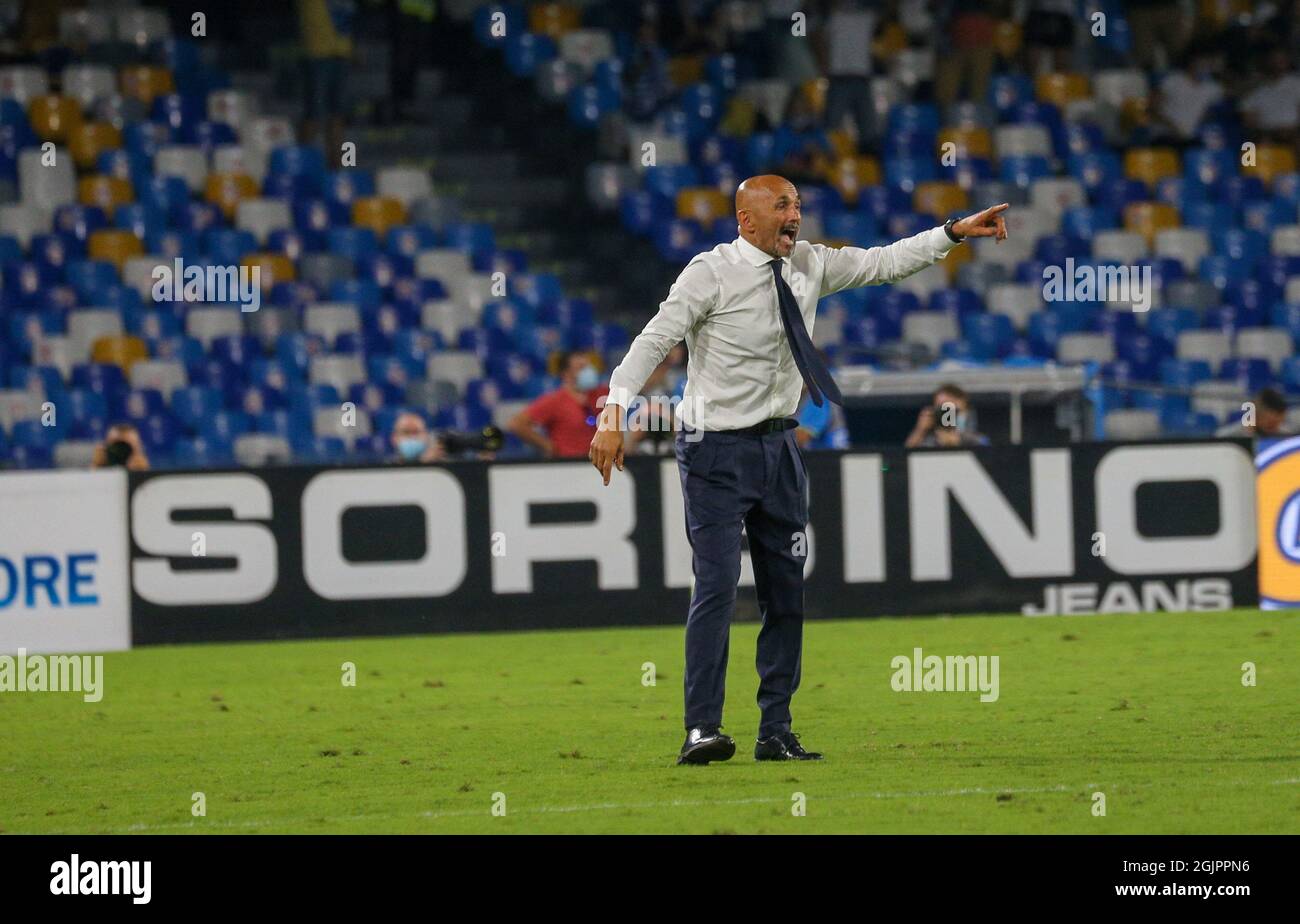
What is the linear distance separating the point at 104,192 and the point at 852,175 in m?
8.04

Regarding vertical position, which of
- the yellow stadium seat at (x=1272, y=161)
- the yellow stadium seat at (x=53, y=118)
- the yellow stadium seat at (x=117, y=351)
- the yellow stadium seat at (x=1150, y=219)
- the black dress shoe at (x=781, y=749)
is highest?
the yellow stadium seat at (x=53, y=118)

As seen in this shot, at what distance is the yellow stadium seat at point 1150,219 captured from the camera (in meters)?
22.7

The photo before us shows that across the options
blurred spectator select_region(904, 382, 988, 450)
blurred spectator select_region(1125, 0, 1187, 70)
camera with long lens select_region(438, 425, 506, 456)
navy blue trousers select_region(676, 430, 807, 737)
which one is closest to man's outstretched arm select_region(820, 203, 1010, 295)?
navy blue trousers select_region(676, 430, 807, 737)

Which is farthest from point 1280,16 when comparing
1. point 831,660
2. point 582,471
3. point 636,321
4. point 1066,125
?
point 831,660

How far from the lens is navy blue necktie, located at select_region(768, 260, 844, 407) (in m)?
8.02

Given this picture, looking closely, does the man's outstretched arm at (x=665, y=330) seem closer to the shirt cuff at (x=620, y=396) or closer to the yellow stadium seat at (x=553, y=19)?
the shirt cuff at (x=620, y=396)

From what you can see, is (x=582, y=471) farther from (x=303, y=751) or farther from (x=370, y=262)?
(x=370, y=262)

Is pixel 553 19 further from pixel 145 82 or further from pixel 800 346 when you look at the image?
pixel 800 346

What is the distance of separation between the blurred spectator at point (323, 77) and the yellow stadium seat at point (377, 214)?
2.00 feet

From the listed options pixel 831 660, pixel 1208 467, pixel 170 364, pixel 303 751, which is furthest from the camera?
pixel 170 364

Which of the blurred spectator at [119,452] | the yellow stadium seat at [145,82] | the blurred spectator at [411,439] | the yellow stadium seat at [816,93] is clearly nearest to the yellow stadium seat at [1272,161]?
the yellow stadium seat at [816,93]

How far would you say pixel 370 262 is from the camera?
71.2ft

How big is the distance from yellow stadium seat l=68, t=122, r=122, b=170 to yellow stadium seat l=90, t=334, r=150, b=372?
2.26 meters

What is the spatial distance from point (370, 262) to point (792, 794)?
15.1m
